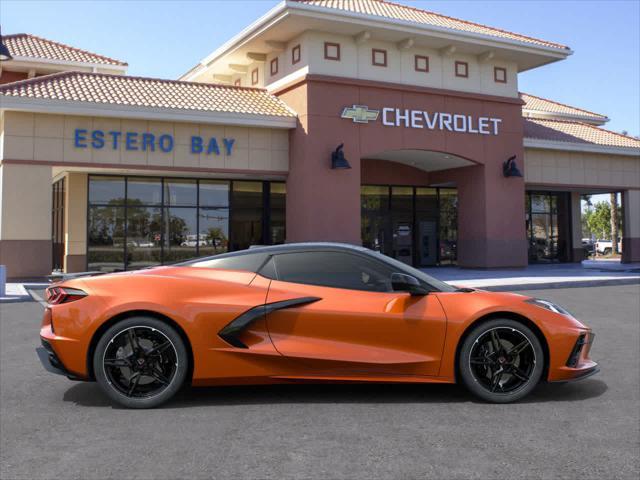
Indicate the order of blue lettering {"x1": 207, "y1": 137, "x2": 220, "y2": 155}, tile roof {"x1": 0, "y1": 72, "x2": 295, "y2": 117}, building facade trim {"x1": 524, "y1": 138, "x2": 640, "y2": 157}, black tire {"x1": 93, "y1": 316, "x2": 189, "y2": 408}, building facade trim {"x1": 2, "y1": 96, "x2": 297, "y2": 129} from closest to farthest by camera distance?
black tire {"x1": 93, "y1": 316, "x2": 189, "y2": 408} → building facade trim {"x1": 2, "y1": 96, "x2": 297, "y2": 129} → tile roof {"x1": 0, "y1": 72, "x2": 295, "y2": 117} → blue lettering {"x1": 207, "y1": 137, "x2": 220, "y2": 155} → building facade trim {"x1": 524, "y1": 138, "x2": 640, "y2": 157}

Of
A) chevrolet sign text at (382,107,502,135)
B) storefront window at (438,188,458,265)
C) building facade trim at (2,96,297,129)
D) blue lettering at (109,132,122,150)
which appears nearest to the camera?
building facade trim at (2,96,297,129)

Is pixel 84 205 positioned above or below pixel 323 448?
above

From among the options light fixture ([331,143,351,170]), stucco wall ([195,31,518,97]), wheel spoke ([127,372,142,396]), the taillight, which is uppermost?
stucco wall ([195,31,518,97])

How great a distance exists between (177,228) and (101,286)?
59.6 feet

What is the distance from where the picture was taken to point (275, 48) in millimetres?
22141

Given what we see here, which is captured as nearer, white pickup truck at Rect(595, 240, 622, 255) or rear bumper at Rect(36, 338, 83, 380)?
rear bumper at Rect(36, 338, 83, 380)

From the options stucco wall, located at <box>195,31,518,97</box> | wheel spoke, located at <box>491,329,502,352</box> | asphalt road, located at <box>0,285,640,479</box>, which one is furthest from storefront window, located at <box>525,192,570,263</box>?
wheel spoke, located at <box>491,329,502,352</box>

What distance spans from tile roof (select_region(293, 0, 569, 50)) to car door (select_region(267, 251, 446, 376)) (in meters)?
16.8

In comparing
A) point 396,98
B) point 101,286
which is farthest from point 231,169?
point 101,286

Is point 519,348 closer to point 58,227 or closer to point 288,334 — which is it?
point 288,334

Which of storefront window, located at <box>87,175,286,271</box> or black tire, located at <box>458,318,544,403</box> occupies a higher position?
storefront window, located at <box>87,175,286,271</box>

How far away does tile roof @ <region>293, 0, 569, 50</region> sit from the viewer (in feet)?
70.5

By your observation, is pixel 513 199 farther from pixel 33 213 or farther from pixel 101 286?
pixel 101 286

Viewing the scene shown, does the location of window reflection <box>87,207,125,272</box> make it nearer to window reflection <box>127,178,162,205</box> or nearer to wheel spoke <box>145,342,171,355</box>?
window reflection <box>127,178,162,205</box>
